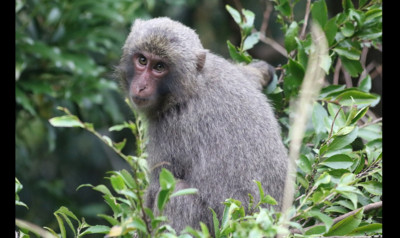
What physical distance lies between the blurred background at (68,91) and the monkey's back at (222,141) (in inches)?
91.6

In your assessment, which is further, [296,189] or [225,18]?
[225,18]

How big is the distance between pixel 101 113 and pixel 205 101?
4.54 metres

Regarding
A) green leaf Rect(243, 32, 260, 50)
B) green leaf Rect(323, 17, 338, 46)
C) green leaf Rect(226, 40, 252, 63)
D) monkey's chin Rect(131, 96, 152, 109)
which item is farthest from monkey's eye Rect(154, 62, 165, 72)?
green leaf Rect(323, 17, 338, 46)

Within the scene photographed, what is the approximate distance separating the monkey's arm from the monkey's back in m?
0.48

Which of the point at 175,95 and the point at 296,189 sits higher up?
the point at 175,95

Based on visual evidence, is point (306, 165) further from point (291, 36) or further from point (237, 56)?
point (237, 56)

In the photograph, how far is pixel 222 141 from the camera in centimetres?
539

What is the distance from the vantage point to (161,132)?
574 centimetres

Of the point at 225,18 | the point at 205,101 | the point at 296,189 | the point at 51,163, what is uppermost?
the point at 225,18

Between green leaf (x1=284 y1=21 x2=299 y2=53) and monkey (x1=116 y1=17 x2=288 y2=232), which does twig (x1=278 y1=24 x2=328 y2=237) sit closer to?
green leaf (x1=284 y1=21 x2=299 y2=53)

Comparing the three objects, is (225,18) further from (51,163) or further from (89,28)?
(51,163)

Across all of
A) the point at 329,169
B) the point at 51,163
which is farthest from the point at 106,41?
the point at 329,169

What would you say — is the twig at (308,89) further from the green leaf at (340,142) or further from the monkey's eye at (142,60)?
the monkey's eye at (142,60)

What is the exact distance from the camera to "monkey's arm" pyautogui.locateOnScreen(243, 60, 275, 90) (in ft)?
20.9
